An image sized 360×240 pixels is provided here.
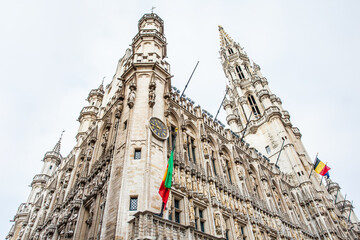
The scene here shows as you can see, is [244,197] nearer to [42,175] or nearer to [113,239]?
[113,239]

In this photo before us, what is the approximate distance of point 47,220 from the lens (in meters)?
26.8

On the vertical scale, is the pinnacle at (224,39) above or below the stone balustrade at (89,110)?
above

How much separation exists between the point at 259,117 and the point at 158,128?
3851cm

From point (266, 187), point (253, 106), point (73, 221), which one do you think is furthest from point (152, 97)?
point (253, 106)

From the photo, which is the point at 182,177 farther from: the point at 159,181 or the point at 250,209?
the point at 250,209

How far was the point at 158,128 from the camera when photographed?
779 inches

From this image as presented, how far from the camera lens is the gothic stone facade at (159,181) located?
15.9m

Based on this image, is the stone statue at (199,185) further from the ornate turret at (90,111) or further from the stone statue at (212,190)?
the ornate turret at (90,111)

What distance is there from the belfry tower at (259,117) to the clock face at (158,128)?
73.4ft

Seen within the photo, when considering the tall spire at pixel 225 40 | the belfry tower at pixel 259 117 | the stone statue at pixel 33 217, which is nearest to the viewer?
the stone statue at pixel 33 217

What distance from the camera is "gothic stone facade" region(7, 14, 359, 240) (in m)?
15.9

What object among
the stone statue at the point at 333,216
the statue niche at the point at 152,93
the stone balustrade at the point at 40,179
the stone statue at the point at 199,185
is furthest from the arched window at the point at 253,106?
the stone balustrade at the point at 40,179

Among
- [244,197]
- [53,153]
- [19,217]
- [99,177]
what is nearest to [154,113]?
[99,177]

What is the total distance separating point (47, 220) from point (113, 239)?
17.0 m
